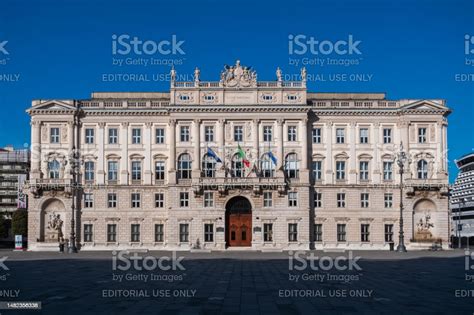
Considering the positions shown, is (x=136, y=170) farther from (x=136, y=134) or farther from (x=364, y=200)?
(x=364, y=200)

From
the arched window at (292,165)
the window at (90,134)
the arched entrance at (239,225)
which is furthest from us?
the window at (90,134)

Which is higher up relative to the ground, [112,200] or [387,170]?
[387,170]

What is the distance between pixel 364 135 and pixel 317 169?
6.60 meters

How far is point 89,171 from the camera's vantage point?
246ft

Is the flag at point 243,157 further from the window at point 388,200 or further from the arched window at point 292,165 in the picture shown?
the window at point 388,200

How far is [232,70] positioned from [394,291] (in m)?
50.5

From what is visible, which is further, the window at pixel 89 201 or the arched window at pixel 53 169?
the arched window at pixel 53 169

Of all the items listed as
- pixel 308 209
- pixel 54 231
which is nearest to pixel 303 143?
pixel 308 209

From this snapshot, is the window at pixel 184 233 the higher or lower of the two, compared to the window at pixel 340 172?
lower

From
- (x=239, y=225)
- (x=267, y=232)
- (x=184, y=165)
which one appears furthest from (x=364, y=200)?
(x=184, y=165)

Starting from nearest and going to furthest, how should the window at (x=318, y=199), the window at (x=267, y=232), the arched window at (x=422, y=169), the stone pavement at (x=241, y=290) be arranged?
the stone pavement at (x=241, y=290) < the window at (x=267, y=232) < the window at (x=318, y=199) < the arched window at (x=422, y=169)

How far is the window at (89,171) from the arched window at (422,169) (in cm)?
3645

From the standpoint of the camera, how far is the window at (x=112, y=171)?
74875mm

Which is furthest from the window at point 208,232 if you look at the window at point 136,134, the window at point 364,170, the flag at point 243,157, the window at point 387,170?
the window at point 387,170
